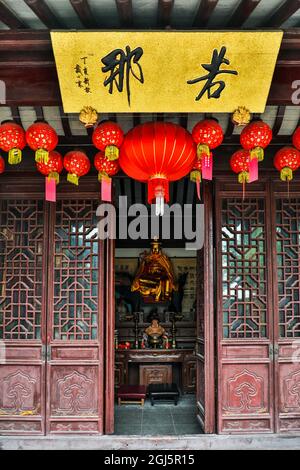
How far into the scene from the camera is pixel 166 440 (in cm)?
525

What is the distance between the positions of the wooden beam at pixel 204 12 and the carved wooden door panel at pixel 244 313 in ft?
7.52

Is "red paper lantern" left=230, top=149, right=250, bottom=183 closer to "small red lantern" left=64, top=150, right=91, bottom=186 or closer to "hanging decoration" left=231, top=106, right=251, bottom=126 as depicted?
"hanging decoration" left=231, top=106, right=251, bottom=126

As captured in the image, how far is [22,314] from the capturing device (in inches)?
217

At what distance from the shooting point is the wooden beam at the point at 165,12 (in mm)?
3377

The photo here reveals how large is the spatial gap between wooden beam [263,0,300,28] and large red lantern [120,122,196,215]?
106 cm

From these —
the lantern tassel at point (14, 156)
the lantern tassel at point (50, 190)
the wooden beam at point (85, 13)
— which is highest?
the wooden beam at point (85, 13)

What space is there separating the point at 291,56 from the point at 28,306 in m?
3.75

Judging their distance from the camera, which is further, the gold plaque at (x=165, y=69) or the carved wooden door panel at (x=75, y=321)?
the carved wooden door panel at (x=75, y=321)

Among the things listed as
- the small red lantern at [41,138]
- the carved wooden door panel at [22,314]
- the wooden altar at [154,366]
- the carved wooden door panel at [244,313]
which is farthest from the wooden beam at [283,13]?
the wooden altar at [154,366]

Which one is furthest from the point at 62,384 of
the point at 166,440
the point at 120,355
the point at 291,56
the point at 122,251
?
the point at 122,251

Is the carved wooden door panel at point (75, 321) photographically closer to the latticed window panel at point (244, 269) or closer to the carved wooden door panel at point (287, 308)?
the latticed window panel at point (244, 269)

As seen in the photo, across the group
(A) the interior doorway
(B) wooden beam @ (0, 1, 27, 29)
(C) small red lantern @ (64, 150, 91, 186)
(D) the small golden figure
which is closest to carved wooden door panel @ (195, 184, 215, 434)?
(A) the interior doorway

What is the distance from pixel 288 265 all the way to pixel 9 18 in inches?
152

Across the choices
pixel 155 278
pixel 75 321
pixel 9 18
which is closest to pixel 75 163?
pixel 9 18
